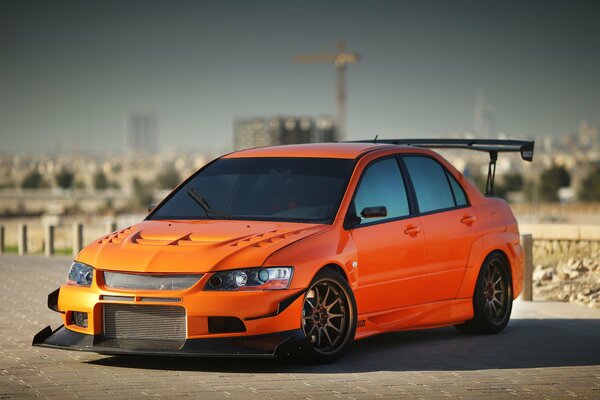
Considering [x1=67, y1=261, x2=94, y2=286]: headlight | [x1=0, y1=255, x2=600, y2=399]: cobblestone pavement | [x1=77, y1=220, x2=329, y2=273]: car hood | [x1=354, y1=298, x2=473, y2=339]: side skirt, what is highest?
[x1=77, y1=220, x2=329, y2=273]: car hood

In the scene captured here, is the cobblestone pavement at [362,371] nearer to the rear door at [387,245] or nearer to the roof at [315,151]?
the rear door at [387,245]

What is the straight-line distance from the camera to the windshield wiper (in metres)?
9.86

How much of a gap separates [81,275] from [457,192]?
3835 mm

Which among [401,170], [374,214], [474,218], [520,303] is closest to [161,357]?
[374,214]

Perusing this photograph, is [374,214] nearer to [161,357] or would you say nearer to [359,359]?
[359,359]

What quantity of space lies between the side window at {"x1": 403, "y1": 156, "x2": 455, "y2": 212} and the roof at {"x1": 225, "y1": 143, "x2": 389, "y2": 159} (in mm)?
359

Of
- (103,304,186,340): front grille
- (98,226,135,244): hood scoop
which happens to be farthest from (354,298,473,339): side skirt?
(98,226,135,244): hood scoop

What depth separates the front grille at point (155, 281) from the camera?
862cm

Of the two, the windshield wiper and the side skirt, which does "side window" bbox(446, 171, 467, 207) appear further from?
the windshield wiper

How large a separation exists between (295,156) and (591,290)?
6374 mm

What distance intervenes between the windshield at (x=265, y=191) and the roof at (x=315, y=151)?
82mm

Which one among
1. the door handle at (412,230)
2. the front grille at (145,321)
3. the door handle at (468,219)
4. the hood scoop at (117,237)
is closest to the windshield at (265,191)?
the hood scoop at (117,237)

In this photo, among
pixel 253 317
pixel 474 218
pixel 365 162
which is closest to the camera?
pixel 253 317

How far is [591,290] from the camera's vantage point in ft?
50.7
